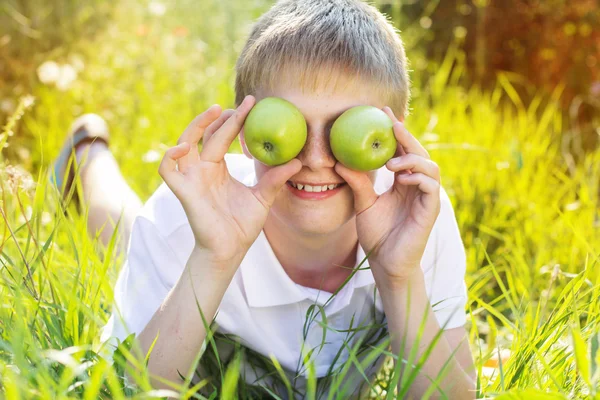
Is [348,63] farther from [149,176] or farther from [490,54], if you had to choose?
[490,54]

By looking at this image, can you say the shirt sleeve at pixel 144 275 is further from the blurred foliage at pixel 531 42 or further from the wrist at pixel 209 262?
the blurred foliage at pixel 531 42

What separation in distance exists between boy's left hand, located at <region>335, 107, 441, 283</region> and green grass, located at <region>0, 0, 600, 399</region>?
0.22 metres

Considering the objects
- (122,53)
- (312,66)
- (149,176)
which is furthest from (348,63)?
(122,53)

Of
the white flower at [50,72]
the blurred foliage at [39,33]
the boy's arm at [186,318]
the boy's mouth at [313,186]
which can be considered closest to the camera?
the boy's arm at [186,318]

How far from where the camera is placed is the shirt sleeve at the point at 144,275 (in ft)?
6.88

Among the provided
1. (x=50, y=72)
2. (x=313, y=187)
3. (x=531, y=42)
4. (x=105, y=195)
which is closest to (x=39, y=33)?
(x=50, y=72)

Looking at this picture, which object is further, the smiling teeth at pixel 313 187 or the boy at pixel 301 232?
the smiling teeth at pixel 313 187

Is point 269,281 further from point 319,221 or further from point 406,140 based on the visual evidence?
point 406,140

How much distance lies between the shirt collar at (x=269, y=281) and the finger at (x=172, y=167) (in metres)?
0.46

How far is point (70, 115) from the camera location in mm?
4418

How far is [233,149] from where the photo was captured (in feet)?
13.1

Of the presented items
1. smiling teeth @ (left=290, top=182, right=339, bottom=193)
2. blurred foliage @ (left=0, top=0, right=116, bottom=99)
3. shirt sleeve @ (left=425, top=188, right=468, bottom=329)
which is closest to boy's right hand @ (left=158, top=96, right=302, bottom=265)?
smiling teeth @ (left=290, top=182, right=339, bottom=193)

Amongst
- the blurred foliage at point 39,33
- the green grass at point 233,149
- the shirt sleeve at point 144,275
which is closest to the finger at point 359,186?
the green grass at point 233,149

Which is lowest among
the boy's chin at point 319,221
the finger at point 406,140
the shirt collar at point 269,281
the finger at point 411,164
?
the shirt collar at point 269,281
